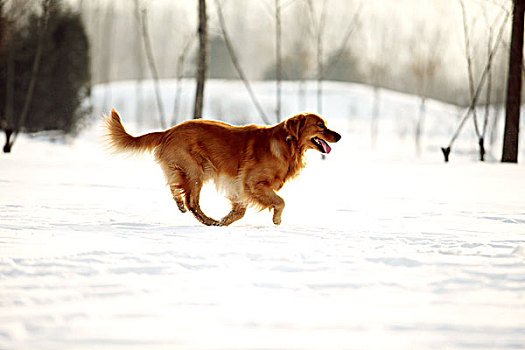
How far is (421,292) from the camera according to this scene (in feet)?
10.1

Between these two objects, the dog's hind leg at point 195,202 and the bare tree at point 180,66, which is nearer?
the dog's hind leg at point 195,202

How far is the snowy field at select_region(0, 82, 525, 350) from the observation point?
2.44 meters

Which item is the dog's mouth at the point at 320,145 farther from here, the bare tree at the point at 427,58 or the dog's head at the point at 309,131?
the bare tree at the point at 427,58

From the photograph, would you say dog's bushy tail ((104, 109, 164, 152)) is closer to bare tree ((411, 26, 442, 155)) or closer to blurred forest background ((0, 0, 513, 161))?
blurred forest background ((0, 0, 513, 161))

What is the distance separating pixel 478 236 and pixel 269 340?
3163mm

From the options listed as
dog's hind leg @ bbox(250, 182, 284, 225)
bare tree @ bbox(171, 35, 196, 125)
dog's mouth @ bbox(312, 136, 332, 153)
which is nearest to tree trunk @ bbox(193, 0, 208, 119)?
bare tree @ bbox(171, 35, 196, 125)

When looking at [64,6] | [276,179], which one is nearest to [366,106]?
[64,6]

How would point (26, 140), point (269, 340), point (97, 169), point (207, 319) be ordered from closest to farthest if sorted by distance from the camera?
point (269, 340) → point (207, 319) → point (97, 169) → point (26, 140)

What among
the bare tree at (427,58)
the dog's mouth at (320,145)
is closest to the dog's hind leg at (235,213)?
the dog's mouth at (320,145)

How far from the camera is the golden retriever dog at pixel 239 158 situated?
18.3ft

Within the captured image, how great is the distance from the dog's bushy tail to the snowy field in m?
0.72

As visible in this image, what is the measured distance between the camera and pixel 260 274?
3391mm

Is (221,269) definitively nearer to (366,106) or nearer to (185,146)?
(185,146)

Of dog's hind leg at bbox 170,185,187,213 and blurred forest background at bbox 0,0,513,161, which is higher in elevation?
blurred forest background at bbox 0,0,513,161
